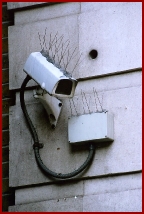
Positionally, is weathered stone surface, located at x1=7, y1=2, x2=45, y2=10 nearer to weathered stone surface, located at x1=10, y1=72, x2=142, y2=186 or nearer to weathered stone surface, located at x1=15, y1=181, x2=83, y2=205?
weathered stone surface, located at x1=10, y1=72, x2=142, y2=186

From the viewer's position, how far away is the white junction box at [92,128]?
6848 mm

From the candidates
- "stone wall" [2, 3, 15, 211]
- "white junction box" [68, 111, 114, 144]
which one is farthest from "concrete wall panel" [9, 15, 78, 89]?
"white junction box" [68, 111, 114, 144]

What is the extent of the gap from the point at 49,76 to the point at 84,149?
0.56m

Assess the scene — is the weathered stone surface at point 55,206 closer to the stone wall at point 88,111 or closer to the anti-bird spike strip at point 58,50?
the stone wall at point 88,111

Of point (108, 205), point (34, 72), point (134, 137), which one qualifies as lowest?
point (108, 205)

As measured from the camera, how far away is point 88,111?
7.02 meters

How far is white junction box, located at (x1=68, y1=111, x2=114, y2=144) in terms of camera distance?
22.5ft

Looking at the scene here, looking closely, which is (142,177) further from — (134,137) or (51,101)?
(51,101)

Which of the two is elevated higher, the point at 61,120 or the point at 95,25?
the point at 95,25

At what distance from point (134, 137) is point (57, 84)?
2.01ft

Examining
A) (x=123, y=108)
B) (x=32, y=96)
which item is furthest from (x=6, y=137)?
(x=123, y=108)

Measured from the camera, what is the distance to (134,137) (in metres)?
6.82

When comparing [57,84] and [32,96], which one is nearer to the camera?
[57,84]

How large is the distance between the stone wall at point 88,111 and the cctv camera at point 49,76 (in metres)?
0.24
